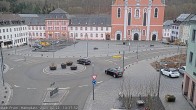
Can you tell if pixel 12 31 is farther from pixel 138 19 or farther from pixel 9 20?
pixel 138 19

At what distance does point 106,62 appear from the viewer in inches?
1742

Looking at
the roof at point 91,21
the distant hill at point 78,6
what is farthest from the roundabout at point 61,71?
the distant hill at point 78,6

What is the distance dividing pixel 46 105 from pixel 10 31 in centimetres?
5343

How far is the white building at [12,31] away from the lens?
65.3 meters

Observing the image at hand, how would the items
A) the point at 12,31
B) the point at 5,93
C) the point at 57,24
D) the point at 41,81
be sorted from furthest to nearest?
the point at 57,24 → the point at 12,31 → the point at 41,81 → the point at 5,93

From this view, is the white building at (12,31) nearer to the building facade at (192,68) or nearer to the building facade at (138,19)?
the building facade at (138,19)

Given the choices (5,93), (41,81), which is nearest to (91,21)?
(41,81)

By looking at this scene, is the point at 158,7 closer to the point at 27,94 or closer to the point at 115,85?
the point at 115,85

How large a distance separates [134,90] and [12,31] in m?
55.7

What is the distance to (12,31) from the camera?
69.8 meters

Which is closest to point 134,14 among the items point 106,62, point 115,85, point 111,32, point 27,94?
point 111,32

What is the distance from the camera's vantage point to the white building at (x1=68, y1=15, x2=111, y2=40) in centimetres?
8306

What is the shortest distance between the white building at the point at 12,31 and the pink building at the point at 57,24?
9664mm

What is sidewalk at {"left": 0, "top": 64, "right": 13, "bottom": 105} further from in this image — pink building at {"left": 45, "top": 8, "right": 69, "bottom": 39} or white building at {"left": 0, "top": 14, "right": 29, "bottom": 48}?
pink building at {"left": 45, "top": 8, "right": 69, "bottom": 39}
